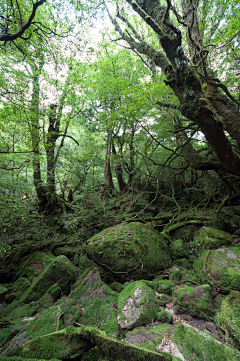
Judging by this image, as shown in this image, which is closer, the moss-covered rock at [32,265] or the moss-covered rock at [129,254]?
the moss-covered rock at [129,254]

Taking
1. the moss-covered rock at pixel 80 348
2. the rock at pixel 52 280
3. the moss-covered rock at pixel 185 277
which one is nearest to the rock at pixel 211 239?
the moss-covered rock at pixel 185 277

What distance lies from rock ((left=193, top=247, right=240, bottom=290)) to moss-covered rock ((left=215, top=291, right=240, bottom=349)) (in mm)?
687

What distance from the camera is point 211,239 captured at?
15.8 ft

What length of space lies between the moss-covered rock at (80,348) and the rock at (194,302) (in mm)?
1379

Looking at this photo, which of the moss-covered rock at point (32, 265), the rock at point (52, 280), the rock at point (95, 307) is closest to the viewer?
the rock at point (95, 307)

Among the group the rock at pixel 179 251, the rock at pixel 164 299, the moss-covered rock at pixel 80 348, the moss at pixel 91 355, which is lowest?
the rock at pixel 164 299

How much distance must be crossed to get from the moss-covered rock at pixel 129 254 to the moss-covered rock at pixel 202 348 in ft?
7.34

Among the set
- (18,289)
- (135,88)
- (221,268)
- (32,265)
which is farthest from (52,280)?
(135,88)

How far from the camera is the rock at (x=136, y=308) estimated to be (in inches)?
95.7

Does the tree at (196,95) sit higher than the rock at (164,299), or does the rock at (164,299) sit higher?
the tree at (196,95)

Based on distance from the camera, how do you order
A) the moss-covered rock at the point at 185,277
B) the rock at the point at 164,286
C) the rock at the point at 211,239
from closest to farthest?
the rock at the point at 164,286 → the moss-covered rock at the point at 185,277 → the rock at the point at 211,239

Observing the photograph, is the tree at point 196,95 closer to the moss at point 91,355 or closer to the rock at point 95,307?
the rock at point 95,307

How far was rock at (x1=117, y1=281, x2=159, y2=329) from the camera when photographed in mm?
2432

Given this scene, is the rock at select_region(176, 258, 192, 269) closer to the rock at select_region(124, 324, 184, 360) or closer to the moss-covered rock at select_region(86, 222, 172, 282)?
the moss-covered rock at select_region(86, 222, 172, 282)
